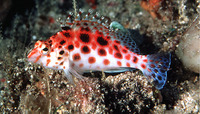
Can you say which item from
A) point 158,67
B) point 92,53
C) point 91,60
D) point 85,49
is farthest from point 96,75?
point 158,67

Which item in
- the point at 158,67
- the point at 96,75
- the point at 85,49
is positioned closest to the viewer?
the point at 158,67

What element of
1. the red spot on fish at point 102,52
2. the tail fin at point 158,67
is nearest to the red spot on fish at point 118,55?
the red spot on fish at point 102,52

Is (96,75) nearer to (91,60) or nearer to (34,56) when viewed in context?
(91,60)

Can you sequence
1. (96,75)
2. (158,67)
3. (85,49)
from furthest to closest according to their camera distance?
(96,75), (85,49), (158,67)

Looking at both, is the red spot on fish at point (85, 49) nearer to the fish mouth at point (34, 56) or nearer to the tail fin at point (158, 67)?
the fish mouth at point (34, 56)

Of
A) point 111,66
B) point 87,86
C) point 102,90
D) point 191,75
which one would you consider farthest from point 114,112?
point 191,75

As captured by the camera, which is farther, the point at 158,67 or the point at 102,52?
the point at 102,52

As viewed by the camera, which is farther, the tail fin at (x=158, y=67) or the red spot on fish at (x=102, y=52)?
the red spot on fish at (x=102, y=52)

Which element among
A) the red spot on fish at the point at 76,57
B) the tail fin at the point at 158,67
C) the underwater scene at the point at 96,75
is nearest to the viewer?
the underwater scene at the point at 96,75
